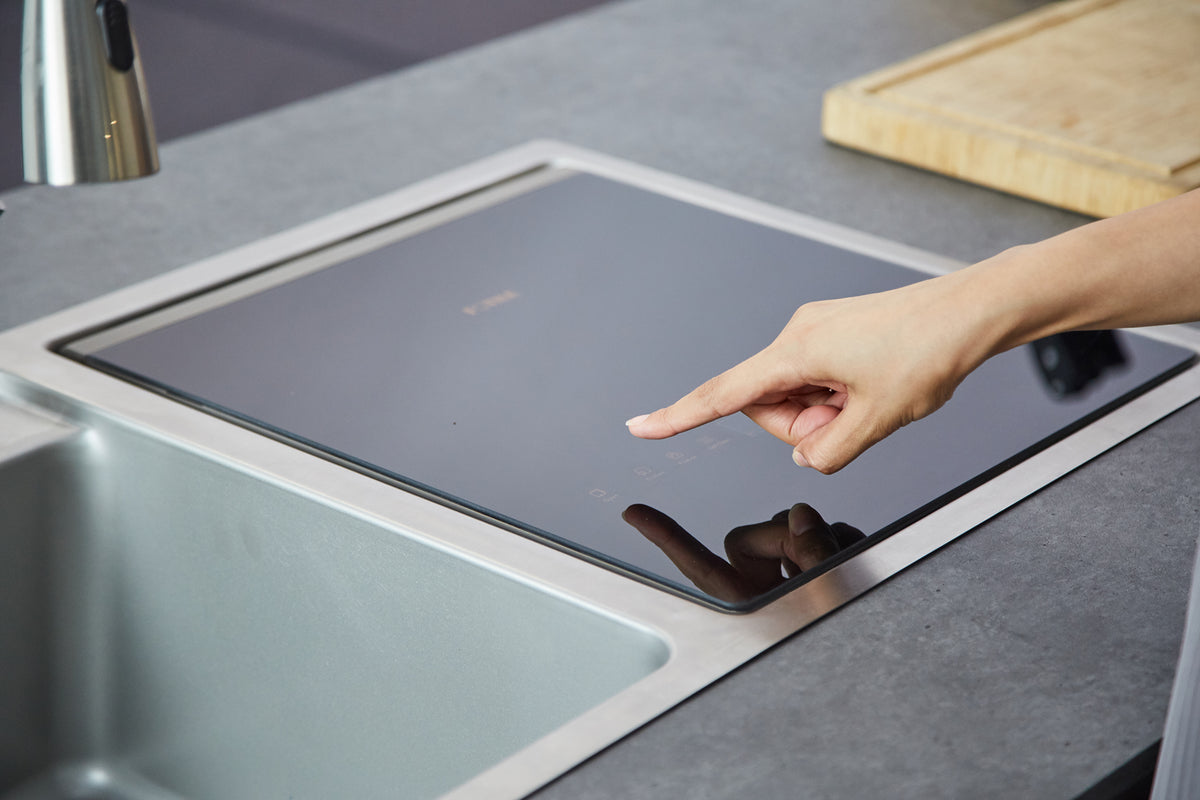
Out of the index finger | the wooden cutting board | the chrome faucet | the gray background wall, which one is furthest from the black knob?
the gray background wall

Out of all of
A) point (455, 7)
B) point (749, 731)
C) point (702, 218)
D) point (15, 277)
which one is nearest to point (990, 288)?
point (749, 731)

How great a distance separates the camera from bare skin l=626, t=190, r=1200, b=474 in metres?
0.64

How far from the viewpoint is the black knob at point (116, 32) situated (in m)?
0.72

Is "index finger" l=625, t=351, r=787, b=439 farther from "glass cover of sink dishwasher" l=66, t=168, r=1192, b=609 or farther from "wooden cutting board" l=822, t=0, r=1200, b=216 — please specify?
"wooden cutting board" l=822, t=0, r=1200, b=216

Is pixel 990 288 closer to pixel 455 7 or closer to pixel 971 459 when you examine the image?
pixel 971 459

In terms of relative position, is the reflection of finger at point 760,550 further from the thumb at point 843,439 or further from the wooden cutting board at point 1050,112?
the wooden cutting board at point 1050,112

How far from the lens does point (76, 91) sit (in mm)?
723

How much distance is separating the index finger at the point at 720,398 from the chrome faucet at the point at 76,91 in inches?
12.4

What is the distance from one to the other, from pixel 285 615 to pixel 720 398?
26cm

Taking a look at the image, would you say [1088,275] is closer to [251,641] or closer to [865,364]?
[865,364]

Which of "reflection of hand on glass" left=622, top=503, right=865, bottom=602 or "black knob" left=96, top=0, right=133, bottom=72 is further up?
"black knob" left=96, top=0, right=133, bottom=72

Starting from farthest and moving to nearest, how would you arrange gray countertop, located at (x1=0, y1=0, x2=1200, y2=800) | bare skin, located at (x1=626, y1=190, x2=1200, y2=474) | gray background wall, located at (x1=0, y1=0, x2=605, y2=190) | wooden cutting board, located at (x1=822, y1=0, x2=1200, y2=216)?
gray background wall, located at (x1=0, y1=0, x2=605, y2=190) < wooden cutting board, located at (x1=822, y1=0, x2=1200, y2=216) < bare skin, located at (x1=626, y1=190, x2=1200, y2=474) < gray countertop, located at (x1=0, y1=0, x2=1200, y2=800)

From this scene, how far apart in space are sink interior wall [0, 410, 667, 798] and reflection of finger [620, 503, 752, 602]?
1.8 inches

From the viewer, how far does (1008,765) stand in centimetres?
53
